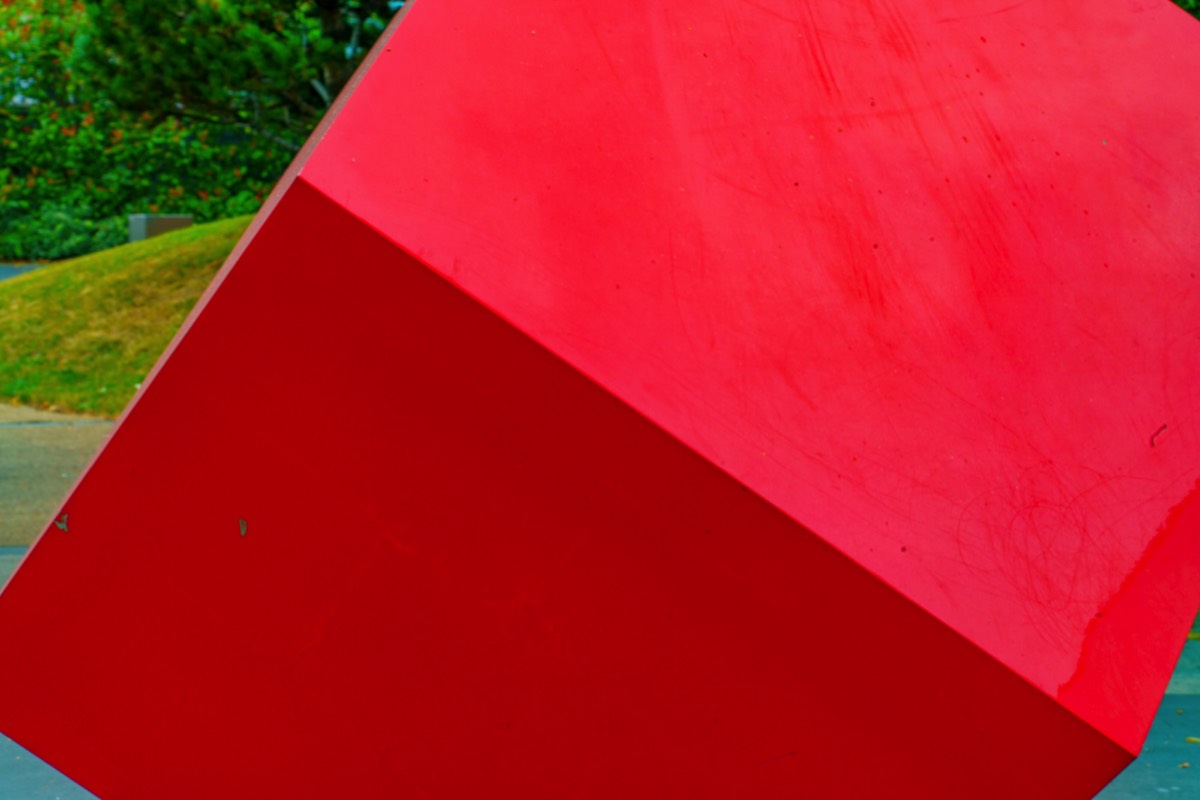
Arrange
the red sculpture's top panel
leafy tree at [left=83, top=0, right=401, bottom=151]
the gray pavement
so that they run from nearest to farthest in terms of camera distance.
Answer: the red sculpture's top panel < the gray pavement < leafy tree at [left=83, top=0, right=401, bottom=151]

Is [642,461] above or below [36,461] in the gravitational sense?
above

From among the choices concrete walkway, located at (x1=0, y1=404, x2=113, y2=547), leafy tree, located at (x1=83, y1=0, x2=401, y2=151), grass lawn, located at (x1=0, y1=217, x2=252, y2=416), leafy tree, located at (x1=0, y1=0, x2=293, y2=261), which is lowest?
leafy tree, located at (x1=0, y1=0, x2=293, y2=261)

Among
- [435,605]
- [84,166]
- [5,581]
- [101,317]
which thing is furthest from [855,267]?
[84,166]

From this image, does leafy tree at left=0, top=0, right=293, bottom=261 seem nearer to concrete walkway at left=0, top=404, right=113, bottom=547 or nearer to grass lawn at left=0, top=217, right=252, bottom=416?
grass lawn at left=0, top=217, right=252, bottom=416

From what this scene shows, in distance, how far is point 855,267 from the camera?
2.64 metres

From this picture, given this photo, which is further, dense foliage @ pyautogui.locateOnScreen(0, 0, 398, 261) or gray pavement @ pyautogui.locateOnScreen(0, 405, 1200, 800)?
dense foliage @ pyautogui.locateOnScreen(0, 0, 398, 261)

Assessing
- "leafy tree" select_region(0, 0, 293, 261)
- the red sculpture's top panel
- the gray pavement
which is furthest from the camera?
"leafy tree" select_region(0, 0, 293, 261)

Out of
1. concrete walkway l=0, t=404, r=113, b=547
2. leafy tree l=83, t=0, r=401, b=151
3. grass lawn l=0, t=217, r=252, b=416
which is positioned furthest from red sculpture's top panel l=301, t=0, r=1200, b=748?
grass lawn l=0, t=217, r=252, b=416

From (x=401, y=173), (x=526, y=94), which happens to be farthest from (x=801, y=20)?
(x=401, y=173)

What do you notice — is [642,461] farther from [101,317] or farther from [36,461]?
[101,317]

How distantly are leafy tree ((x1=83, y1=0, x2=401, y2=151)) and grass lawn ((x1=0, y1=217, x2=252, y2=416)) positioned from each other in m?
1.65

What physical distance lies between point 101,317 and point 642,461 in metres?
9.44

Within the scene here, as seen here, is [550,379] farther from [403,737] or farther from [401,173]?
[403,737]

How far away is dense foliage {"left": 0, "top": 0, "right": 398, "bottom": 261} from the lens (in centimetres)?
913
